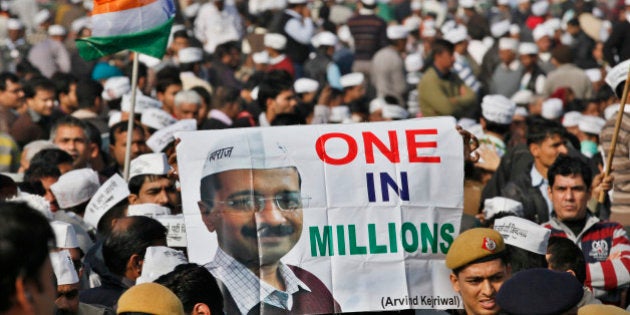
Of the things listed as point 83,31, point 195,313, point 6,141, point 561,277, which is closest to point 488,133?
point 6,141


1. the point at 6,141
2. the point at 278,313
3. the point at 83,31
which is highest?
the point at 83,31

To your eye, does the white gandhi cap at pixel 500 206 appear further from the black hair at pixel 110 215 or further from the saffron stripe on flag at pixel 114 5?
the saffron stripe on flag at pixel 114 5

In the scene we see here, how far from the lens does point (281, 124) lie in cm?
1191

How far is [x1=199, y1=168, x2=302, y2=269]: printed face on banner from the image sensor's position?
7.14m

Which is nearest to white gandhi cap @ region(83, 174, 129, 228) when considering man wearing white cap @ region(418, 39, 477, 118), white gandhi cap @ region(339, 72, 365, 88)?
man wearing white cap @ region(418, 39, 477, 118)

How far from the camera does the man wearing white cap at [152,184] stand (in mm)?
9359

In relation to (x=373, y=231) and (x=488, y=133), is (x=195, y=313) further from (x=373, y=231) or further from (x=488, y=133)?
(x=488, y=133)

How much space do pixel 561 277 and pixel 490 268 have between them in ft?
6.78

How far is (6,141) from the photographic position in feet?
38.6

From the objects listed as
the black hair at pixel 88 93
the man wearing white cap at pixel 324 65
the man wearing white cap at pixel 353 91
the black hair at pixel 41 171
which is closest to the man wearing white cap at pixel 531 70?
the man wearing white cap at pixel 353 91

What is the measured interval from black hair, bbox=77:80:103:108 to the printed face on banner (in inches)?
297

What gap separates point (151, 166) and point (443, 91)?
7.41 m

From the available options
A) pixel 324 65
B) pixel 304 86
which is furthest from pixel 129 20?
pixel 324 65

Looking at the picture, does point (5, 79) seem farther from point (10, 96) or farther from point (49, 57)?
point (49, 57)
